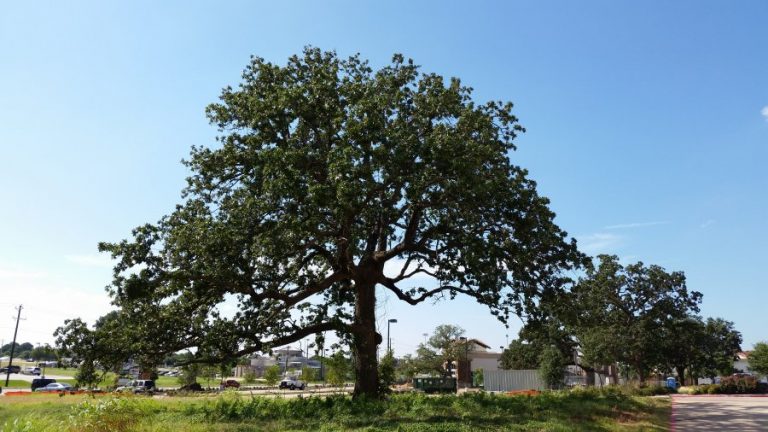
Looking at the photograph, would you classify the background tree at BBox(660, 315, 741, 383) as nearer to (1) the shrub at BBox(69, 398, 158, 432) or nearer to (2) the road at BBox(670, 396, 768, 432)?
(2) the road at BBox(670, 396, 768, 432)

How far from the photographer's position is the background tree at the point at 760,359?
236ft

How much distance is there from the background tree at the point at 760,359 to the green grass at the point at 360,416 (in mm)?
63170

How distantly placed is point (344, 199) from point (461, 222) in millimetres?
6131

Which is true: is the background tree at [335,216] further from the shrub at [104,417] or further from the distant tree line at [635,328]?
the distant tree line at [635,328]

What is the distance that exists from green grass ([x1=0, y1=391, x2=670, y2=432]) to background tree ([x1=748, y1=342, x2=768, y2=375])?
207ft

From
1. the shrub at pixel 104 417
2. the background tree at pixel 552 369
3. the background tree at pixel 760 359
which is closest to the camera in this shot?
the shrub at pixel 104 417

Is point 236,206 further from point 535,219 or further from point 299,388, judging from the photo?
point 299,388

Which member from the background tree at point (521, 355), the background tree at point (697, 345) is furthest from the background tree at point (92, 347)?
the background tree at point (521, 355)

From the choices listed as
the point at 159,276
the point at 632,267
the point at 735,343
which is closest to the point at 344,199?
the point at 159,276

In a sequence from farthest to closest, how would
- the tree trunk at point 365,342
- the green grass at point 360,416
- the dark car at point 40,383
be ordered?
the dark car at point 40,383 → the tree trunk at point 365,342 → the green grass at point 360,416

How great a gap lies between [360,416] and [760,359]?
7697 centimetres

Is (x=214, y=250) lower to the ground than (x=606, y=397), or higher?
higher

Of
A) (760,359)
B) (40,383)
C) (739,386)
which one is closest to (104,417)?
(739,386)

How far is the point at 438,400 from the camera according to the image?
20.6 m
